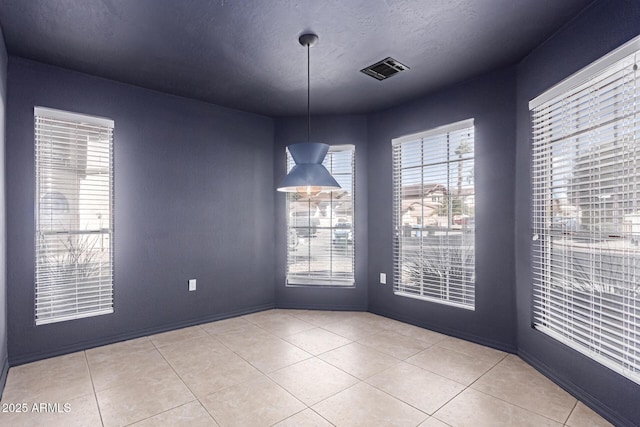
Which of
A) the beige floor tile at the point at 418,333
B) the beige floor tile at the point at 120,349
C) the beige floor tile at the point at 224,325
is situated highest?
the beige floor tile at the point at 120,349

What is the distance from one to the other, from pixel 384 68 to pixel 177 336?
11.4ft

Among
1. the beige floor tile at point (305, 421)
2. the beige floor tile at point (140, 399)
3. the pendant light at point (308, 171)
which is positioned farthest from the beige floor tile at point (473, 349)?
the beige floor tile at point (140, 399)

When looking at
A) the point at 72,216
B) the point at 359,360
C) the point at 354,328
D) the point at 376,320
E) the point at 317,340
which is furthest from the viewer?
the point at 376,320

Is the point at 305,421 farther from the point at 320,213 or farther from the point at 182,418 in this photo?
the point at 320,213

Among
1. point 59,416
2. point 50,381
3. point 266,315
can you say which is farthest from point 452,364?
point 50,381

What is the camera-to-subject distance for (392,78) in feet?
10.7

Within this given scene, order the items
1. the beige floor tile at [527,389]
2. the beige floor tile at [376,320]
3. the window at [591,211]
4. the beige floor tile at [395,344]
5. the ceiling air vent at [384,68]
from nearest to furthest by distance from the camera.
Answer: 1. the window at [591,211]
2. the beige floor tile at [527,389]
3. the ceiling air vent at [384,68]
4. the beige floor tile at [395,344]
5. the beige floor tile at [376,320]

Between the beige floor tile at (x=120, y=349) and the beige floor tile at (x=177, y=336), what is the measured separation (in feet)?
0.25

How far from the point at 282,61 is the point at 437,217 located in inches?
91.0

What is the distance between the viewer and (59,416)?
2070 mm

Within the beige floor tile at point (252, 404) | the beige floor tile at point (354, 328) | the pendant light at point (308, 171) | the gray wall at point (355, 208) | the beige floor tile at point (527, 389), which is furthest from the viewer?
the gray wall at point (355, 208)

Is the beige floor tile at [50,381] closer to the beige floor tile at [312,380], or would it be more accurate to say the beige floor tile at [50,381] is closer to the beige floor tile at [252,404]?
the beige floor tile at [252,404]

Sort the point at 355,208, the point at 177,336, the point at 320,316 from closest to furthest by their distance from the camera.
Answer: the point at 177,336, the point at 320,316, the point at 355,208

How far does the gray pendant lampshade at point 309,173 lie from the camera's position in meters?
2.59
